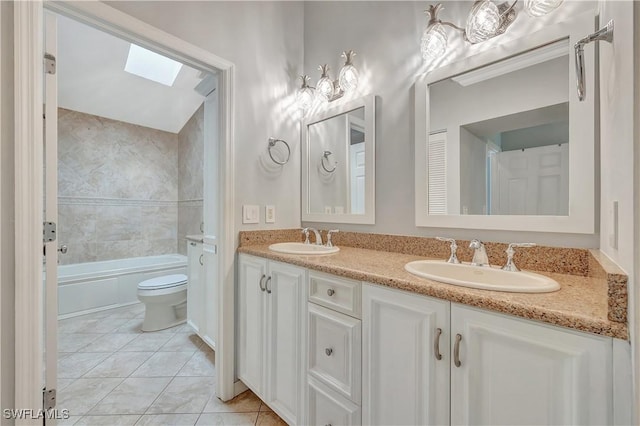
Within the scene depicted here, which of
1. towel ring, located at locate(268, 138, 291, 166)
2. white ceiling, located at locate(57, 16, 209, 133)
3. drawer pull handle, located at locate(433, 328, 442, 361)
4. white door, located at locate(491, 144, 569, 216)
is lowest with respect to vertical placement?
drawer pull handle, located at locate(433, 328, 442, 361)

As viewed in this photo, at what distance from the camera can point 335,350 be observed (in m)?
1.12

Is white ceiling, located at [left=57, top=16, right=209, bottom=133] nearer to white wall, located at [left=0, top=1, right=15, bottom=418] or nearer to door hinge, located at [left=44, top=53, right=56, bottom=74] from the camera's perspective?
door hinge, located at [left=44, top=53, right=56, bottom=74]

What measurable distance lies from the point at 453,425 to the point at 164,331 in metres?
2.55

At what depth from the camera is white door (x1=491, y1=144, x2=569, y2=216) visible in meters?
1.04

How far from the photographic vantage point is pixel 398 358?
90cm

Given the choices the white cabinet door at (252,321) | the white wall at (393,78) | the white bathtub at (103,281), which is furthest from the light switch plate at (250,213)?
the white bathtub at (103,281)

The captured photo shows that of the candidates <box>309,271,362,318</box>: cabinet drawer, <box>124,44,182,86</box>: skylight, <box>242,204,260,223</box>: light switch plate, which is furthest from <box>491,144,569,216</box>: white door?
<box>124,44,182,86</box>: skylight

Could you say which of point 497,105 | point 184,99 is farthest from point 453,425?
point 184,99

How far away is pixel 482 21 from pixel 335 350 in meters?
1.57

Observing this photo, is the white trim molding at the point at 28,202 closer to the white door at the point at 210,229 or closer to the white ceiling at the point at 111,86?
the white door at the point at 210,229

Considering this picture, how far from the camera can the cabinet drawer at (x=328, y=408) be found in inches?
41.1

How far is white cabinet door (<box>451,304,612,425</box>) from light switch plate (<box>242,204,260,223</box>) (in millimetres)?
1296

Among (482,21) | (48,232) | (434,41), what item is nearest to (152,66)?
(48,232)

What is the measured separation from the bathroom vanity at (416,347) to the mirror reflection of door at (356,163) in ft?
1.35
